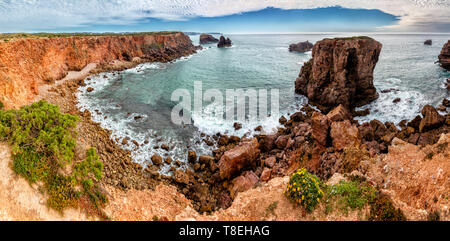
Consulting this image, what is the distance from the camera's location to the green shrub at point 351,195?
27.3ft

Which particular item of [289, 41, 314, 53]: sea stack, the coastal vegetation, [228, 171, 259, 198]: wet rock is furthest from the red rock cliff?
[289, 41, 314, 53]: sea stack

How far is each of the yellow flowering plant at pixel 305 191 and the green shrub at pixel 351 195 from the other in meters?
0.65

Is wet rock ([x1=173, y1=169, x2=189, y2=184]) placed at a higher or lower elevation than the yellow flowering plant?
lower

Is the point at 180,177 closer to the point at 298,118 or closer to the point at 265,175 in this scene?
A: the point at 265,175

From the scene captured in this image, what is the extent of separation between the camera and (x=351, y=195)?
8.68 m

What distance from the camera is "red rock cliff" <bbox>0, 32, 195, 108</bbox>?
20688 millimetres

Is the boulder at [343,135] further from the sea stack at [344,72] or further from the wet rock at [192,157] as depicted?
the sea stack at [344,72]

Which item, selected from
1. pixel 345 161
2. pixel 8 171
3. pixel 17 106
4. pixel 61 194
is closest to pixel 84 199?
pixel 61 194

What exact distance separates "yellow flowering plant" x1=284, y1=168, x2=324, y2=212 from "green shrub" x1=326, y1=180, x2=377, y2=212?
645 mm

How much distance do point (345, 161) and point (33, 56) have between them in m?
45.7

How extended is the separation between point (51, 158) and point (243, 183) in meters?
11.8

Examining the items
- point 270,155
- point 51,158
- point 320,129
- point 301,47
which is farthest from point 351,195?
point 301,47

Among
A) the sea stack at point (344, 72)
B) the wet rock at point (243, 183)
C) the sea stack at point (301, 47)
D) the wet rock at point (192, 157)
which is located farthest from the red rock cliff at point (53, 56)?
the sea stack at point (301, 47)

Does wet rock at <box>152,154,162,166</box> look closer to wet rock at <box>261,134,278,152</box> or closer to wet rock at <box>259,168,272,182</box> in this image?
wet rock at <box>259,168,272,182</box>
